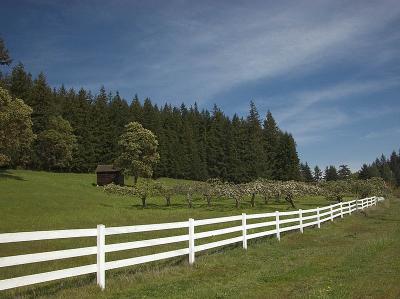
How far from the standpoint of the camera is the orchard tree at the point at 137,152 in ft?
251

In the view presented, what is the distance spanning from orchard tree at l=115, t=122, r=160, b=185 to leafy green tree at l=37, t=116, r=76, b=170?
10029mm

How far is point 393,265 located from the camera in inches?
448

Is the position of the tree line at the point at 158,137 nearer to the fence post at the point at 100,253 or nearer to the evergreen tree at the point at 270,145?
the evergreen tree at the point at 270,145

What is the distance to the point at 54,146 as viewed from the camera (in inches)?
3100

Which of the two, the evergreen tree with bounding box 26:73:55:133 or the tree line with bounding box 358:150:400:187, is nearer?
the evergreen tree with bounding box 26:73:55:133

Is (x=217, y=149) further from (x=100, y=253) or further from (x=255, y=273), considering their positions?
(x=100, y=253)

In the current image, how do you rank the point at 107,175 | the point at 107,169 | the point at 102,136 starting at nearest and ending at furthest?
the point at 107,175
the point at 107,169
the point at 102,136

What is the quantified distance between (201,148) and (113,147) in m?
25.9

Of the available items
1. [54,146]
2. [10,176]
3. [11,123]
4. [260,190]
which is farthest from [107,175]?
[260,190]

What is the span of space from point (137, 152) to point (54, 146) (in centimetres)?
1488

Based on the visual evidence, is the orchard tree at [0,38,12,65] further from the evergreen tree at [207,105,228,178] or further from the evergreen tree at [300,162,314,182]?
the evergreen tree at [300,162,314,182]

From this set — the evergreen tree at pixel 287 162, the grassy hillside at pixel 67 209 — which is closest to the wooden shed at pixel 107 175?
the grassy hillside at pixel 67 209

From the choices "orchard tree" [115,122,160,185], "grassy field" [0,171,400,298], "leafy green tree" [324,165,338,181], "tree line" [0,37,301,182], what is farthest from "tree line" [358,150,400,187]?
"grassy field" [0,171,400,298]

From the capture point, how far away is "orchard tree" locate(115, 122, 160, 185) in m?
76.4
